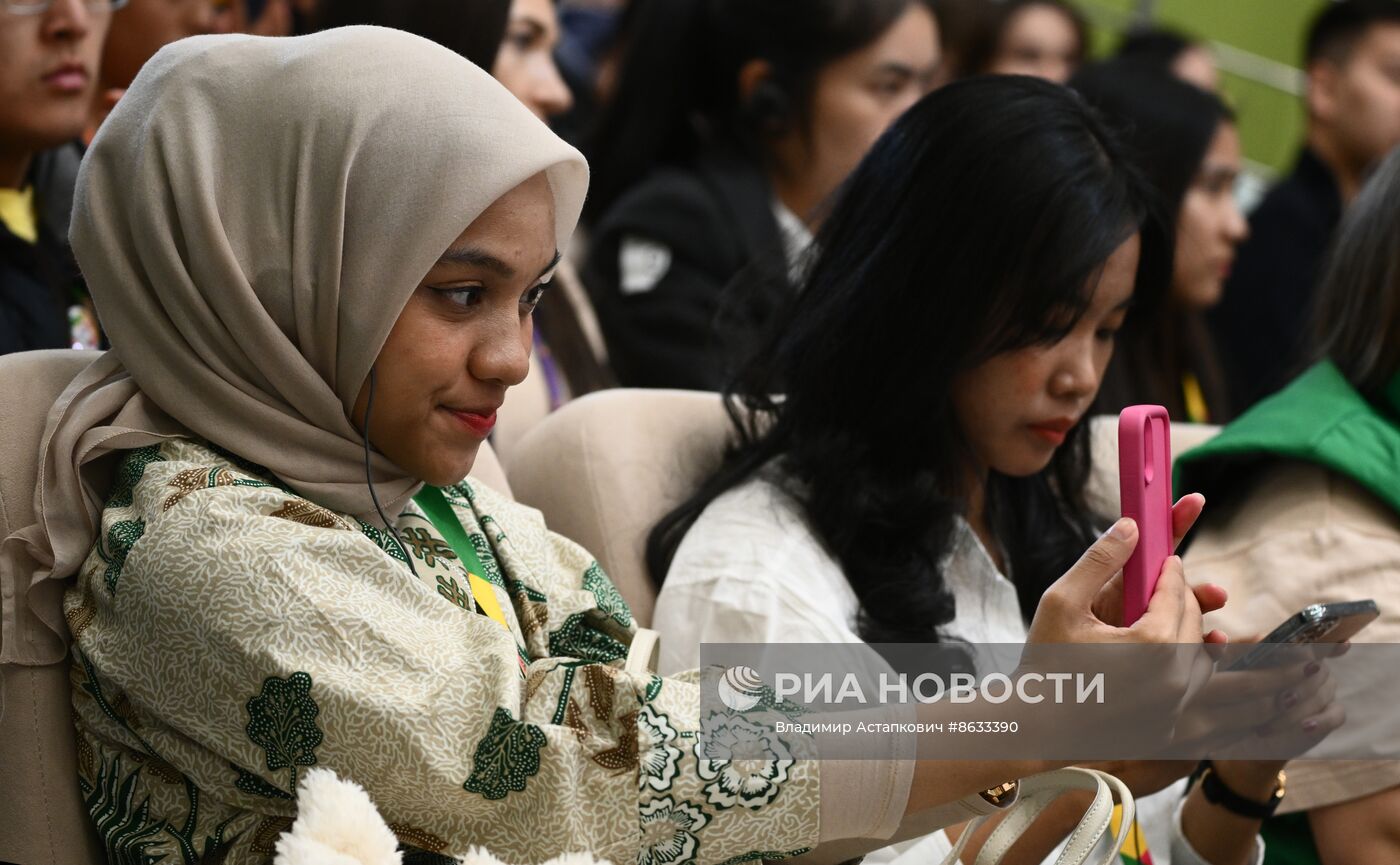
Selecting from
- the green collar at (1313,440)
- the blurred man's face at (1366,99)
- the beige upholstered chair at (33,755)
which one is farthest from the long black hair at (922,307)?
the blurred man's face at (1366,99)

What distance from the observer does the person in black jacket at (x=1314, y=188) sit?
4516 mm

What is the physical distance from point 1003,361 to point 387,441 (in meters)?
0.84

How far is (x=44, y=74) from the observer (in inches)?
92.9

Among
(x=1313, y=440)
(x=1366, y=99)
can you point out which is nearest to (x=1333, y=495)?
(x=1313, y=440)

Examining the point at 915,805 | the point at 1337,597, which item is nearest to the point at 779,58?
the point at 1337,597

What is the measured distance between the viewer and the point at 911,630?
2.04 meters

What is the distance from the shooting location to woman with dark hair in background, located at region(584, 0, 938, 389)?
3502 mm

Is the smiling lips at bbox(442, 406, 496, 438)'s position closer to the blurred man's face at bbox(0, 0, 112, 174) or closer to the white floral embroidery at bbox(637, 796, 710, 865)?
the white floral embroidery at bbox(637, 796, 710, 865)

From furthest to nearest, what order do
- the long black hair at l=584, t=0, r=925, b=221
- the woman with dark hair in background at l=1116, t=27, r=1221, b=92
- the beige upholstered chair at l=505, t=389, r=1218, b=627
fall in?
the woman with dark hair in background at l=1116, t=27, r=1221, b=92 < the long black hair at l=584, t=0, r=925, b=221 < the beige upholstered chair at l=505, t=389, r=1218, b=627

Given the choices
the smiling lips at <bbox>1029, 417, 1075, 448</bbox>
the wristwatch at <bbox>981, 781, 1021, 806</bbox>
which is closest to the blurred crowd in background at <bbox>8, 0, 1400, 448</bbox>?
the smiling lips at <bbox>1029, 417, 1075, 448</bbox>

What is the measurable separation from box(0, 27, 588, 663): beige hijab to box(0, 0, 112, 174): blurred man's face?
891 millimetres

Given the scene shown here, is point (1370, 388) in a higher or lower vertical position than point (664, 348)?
higher

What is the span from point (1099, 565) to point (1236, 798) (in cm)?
64

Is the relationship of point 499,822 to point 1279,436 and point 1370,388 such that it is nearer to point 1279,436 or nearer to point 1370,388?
point 1279,436
